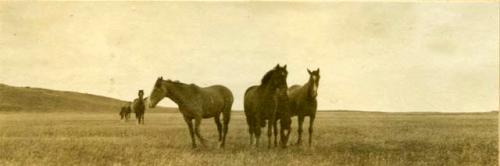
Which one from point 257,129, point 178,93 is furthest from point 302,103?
point 178,93

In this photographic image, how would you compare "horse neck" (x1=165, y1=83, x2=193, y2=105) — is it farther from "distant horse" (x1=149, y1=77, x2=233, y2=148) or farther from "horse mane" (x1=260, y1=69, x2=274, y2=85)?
"horse mane" (x1=260, y1=69, x2=274, y2=85)

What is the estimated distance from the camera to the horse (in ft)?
37.3

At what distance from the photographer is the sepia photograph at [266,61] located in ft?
37.0

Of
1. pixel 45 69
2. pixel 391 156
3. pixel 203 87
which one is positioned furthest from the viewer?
pixel 203 87

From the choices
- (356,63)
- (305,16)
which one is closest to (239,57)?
(305,16)

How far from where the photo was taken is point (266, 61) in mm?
11555

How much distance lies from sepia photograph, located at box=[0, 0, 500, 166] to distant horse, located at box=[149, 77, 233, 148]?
0.09ft

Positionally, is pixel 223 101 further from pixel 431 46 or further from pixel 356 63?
pixel 431 46

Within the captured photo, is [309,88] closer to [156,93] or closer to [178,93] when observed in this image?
[178,93]

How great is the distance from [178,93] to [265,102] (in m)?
1.72

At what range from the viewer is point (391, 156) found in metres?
10.6

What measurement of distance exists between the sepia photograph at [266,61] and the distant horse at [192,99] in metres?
0.03

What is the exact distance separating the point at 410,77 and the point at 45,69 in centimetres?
714

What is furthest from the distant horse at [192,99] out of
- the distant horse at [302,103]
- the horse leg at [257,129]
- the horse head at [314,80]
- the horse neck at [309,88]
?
the horse head at [314,80]
